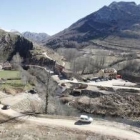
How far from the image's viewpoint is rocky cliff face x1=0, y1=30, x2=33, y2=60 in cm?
17821

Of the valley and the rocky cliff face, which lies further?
the rocky cliff face

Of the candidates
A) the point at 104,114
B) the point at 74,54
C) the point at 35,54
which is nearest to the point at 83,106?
the point at 104,114

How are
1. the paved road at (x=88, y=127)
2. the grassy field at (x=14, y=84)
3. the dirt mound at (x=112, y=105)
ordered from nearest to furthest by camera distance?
1. the paved road at (x=88, y=127)
2. the dirt mound at (x=112, y=105)
3. the grassy field at (x=14, y=84)

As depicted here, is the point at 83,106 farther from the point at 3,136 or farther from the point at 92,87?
the point at 3,136

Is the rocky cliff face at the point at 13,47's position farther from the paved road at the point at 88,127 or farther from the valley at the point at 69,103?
the paved road at the point at 88,127

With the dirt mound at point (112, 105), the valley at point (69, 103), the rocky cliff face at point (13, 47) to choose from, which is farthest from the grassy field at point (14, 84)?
the rocky cliff face at point (13, 47)

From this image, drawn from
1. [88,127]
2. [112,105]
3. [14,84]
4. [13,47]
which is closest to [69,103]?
[112,105]

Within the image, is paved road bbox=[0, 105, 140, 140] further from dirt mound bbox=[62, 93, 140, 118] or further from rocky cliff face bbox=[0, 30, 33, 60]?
rocky cliff face bbox=[0, 30, 33, 60]

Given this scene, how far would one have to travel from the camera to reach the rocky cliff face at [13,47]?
178212 millimetres

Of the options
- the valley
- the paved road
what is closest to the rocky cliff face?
the valley

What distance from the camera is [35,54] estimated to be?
165m

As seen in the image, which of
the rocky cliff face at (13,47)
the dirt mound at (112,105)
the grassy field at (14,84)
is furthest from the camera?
the rocky cliff face at (13,47)

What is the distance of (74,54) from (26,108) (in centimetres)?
12726

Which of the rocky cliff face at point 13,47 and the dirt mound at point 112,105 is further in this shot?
the rocky cliff face at point 13,47
